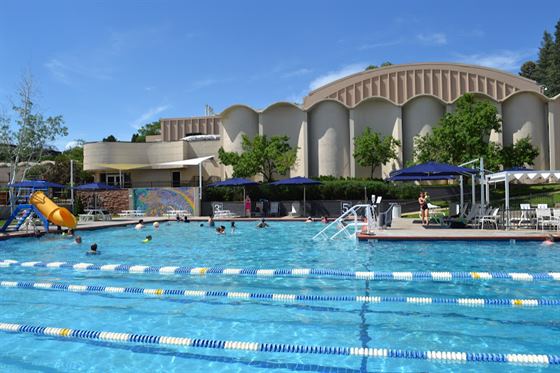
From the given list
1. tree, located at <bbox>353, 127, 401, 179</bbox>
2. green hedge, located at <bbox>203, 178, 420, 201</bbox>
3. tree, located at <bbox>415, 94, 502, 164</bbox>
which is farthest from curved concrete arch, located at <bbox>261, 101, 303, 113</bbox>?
tree, located at <bbox>415, 94, 502, 164</bbox>

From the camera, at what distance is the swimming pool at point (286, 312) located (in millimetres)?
4781

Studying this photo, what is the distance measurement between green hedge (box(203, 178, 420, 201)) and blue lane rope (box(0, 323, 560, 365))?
73.4 feet

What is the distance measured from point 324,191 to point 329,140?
350 inches

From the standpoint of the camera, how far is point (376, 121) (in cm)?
3559

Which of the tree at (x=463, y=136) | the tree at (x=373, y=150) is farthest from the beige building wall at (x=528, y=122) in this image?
the tree at (x=373, y=150)

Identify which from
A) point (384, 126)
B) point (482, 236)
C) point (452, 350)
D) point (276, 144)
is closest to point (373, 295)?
point (452, 350)

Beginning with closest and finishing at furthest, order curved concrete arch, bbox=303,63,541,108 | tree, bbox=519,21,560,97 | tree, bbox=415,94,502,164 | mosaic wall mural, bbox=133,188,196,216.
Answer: mosaic wall mural, bbox=133,188,196,216, tree, bbox=415,94,502,164, curved concrete arch, bbox=303,63,541,108, tree, bbox=519,21,560,97

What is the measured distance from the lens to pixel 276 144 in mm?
32469

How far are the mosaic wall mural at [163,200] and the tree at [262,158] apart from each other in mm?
5213

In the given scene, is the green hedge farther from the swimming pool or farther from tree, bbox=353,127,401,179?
the swimming pool

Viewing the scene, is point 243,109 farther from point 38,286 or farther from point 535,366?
point 535,366

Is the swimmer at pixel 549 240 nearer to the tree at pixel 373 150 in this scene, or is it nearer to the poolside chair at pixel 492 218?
the poolside chair at pixel 492 218

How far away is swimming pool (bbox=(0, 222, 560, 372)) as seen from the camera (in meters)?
4.78

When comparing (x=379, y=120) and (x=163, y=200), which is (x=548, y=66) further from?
(x=163, y=200)
